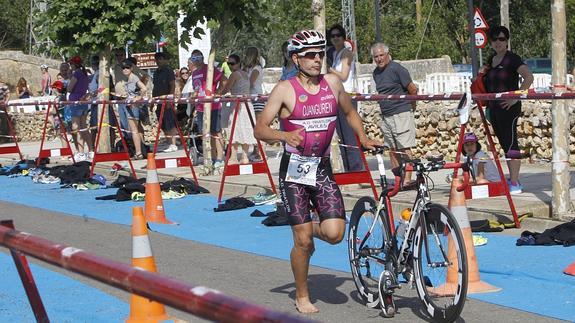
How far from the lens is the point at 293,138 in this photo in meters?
7.43

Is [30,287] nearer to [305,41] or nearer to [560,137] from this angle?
[305,41]

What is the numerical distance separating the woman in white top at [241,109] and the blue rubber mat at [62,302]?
293 inches

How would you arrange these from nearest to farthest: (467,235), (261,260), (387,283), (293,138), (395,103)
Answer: (293,138)
(387,283)
(467,235)
(261,260)
(395,103)

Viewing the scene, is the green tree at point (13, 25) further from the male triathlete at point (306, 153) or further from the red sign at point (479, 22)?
the male triathlete at point (306, 153)

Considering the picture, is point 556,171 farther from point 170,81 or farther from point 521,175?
point 170,81

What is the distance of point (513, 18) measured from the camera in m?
52.4

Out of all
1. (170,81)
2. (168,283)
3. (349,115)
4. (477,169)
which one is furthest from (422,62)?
(168,283)

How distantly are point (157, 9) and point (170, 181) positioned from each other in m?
4.33

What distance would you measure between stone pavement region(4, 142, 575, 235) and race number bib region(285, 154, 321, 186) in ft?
3.51

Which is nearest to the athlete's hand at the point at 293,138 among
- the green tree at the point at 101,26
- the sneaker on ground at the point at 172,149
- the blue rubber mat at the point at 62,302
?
the blue rubber mat at the point at 62,302

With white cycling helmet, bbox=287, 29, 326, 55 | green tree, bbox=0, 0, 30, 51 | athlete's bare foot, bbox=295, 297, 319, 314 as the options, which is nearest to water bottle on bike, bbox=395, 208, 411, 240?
athlete's bare foot, bbox=295, 297, 319, 314

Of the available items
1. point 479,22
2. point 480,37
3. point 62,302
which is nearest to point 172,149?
point 479,22

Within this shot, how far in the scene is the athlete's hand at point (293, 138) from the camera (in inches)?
292

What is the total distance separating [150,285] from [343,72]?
11.0 meters
